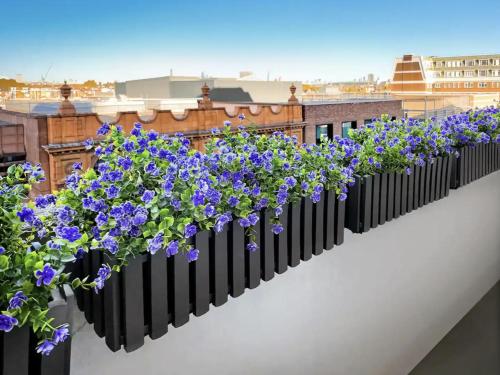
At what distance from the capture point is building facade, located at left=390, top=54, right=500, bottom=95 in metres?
83.0

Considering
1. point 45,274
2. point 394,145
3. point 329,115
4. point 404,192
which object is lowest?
point 404,192

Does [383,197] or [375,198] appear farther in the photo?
[383,197]

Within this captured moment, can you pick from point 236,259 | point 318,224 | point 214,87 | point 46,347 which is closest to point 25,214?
point 46,347

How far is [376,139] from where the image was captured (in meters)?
4.19

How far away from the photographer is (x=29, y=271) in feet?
5.65

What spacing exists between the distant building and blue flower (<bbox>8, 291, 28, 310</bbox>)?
42.5 meters

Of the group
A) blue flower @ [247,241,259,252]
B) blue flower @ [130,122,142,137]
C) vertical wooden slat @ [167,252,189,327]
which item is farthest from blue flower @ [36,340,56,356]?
blue flower @ [130,122,142,137]

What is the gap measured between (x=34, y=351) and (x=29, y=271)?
30 cm

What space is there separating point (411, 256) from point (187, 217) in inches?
113

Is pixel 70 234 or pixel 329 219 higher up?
pixel 70 234

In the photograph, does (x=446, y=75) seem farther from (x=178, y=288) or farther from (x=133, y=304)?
(x=133, y=304)

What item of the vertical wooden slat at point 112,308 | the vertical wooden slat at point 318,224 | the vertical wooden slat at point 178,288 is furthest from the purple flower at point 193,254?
the vertical wooden slat at point 318,224

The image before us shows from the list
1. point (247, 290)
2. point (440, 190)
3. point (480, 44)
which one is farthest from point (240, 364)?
point (480, 44)

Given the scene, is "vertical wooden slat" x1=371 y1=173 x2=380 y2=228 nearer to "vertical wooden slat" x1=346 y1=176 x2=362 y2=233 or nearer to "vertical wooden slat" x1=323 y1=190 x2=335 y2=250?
"vertical wooden slat" x1=346 y1=176 x2=362 y2=233
